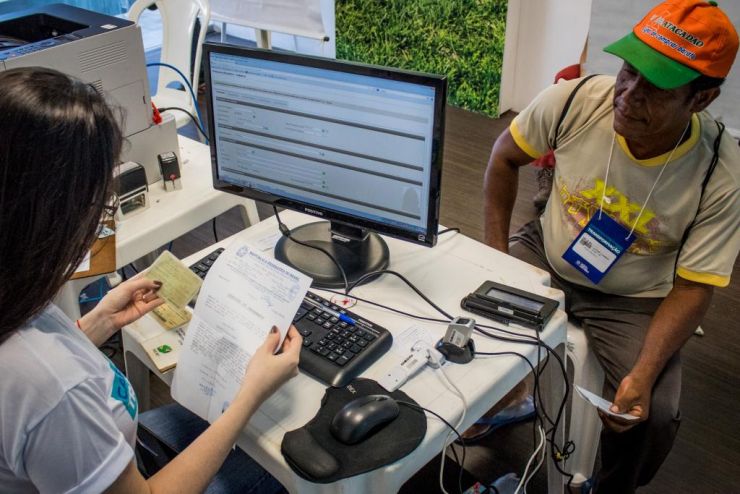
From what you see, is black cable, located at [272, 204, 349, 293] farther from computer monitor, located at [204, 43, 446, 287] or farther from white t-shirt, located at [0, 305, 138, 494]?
white t-shirt, located at [0, 305, 138, 494]

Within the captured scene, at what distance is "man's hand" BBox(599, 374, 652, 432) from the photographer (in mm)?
1544

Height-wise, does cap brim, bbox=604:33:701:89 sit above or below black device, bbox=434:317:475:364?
above

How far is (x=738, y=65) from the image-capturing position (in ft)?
9.48

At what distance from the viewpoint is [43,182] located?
0.89 m

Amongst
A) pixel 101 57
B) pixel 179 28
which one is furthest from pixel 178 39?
pixel 101 57

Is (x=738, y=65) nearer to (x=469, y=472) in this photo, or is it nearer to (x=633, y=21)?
(x=633, y=21)

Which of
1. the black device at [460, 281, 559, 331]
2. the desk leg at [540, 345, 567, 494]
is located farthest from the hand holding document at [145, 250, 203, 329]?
the desk leg at [540, 345, 567, 494]

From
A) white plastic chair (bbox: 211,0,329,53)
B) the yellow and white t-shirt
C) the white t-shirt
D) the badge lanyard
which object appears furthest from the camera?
white plastic chair (bbox: 211,0,329,53)

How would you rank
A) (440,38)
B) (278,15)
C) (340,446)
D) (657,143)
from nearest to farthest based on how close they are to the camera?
(340,446) → (657,143) → (278,15) → (440,38)

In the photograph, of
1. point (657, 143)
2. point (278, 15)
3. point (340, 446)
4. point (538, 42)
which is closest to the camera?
point (340, 446)

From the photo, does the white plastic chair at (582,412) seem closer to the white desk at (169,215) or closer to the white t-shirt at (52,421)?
the white desk at (169,215)

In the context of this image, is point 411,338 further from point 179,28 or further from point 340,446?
point 179,28

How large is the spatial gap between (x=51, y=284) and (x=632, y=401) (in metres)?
1.19

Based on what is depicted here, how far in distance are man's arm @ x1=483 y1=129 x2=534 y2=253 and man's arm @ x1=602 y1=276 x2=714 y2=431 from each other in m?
0.47
